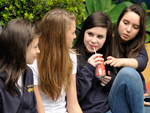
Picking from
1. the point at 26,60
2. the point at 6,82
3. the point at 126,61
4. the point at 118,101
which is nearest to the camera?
the point at 6,82

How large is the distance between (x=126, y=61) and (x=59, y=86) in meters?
0.92

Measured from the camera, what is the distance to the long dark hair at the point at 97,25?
2.21 meters

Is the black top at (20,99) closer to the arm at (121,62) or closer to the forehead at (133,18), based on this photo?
the arm at (121,62)

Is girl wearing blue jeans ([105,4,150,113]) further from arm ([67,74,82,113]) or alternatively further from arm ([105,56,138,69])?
arm ([67,74,82,113])

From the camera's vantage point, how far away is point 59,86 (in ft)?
6.34

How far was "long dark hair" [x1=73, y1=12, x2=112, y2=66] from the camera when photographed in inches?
86.9

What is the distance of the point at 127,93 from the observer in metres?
2.06

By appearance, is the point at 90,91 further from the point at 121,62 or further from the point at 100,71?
the point at 121,62

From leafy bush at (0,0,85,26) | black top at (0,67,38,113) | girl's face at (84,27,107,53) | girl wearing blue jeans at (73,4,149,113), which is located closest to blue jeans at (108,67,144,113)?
girl wearing blue jeans at (73,4,149,113)

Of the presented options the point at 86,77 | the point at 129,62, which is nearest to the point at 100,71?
the point at 86,77

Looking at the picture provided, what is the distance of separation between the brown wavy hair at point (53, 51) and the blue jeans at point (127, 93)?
605 millimetres

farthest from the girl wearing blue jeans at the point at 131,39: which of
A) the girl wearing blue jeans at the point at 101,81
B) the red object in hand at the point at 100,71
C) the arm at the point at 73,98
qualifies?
the arm at the point at 73,98

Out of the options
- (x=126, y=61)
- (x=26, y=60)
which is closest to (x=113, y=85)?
(x=126, y=61)

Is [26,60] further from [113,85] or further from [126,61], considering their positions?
[126,61]
